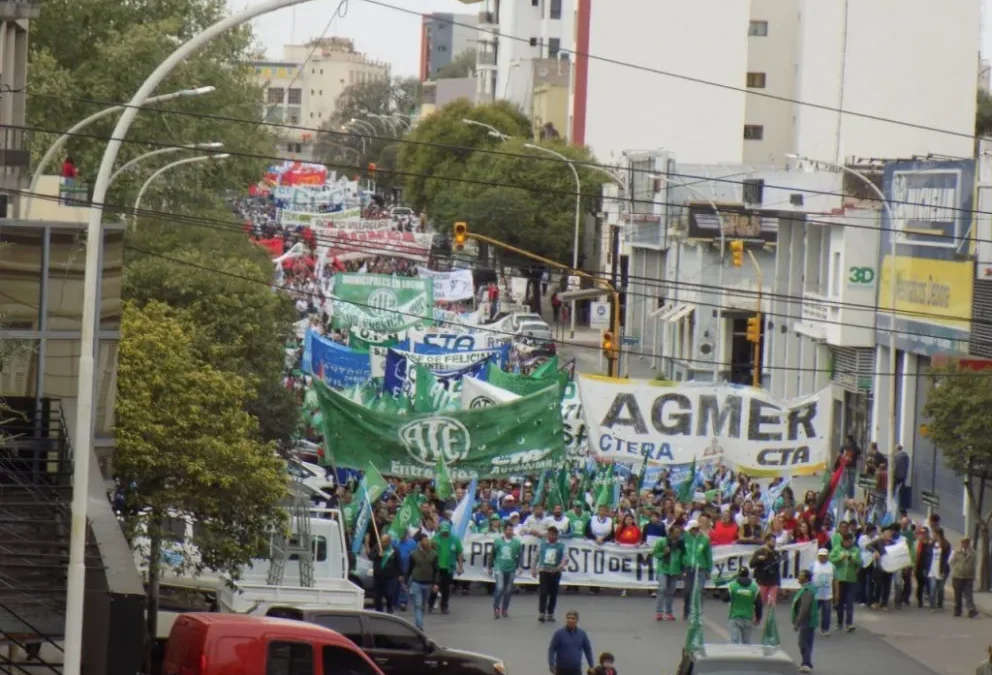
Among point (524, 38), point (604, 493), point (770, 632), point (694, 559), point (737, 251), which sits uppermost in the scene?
point (524, 38)

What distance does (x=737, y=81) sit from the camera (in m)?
86.2

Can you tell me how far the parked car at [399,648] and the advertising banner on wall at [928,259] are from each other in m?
17.5

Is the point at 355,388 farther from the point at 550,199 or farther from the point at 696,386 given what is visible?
the point at 550,199

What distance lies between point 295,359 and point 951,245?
49.8 ft

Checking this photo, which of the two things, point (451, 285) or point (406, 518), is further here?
point (451, 285)

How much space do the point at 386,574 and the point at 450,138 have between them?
78061mm

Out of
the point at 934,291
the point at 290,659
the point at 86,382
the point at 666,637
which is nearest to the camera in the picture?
the point at 86,382

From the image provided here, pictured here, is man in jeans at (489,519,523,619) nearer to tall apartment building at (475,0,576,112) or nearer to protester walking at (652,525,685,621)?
protester walking at (652,525,685,621)

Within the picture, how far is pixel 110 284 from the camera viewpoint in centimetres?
2186

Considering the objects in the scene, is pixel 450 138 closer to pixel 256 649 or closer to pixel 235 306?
pixel 235 306

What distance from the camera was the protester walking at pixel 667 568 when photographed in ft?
82.2

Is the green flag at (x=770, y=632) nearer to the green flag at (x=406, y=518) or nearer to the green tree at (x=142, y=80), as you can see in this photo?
the green flag at (x=406, y=518)

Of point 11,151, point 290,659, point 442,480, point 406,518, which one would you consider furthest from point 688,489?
point 290,659

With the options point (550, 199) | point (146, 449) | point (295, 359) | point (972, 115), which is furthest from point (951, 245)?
point (550, 199)
